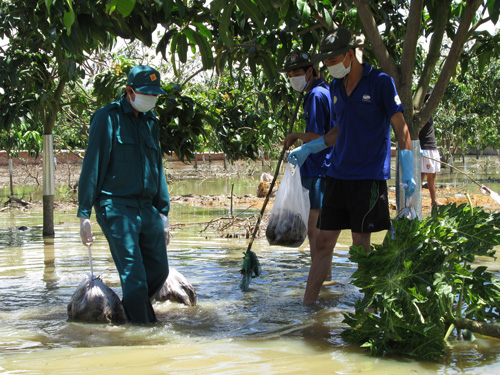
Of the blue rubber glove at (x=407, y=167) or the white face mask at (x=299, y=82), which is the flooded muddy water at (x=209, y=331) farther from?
the white face mask at (x=299, y=82)

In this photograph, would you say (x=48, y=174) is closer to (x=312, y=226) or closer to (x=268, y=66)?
(x=268, y=66)

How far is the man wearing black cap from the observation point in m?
3.99

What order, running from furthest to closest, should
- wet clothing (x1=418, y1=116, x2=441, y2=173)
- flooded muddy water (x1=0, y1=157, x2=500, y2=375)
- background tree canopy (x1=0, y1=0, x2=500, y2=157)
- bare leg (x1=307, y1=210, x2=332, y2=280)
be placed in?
wet clothing (x1=418, y1=116, x2=441, y2=173) → bare leg (x1=307, y1=210, x2=332, y2=280) → background tree canopy (x1=0, y1=0, x2=500, y2=157) → flooded muddy water (x1=0, y1=157, x2=500, y2=375)

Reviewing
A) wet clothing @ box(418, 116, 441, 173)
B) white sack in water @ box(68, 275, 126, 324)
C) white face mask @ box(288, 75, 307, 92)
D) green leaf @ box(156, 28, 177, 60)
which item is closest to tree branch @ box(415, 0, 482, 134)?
white face mask @ box(288, 75, 307, 92)

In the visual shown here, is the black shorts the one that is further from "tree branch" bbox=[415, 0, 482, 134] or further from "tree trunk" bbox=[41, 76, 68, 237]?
"tree trunk" bbox=[41, 76, 68, 237]

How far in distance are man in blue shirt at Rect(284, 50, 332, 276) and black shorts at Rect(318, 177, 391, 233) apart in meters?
0.70

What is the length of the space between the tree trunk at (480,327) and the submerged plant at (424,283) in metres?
0.02

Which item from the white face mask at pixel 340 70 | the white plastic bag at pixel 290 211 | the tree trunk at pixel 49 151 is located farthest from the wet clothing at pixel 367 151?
the tree trunk at pixel 49 151

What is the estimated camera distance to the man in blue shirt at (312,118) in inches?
191

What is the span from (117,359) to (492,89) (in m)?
20.0

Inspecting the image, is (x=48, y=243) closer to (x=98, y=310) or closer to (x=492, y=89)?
(x=98, y=310)

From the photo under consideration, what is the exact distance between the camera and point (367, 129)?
4.06 metres

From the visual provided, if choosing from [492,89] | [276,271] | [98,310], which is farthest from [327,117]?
[492,89]

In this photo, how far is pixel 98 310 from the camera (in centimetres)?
408
